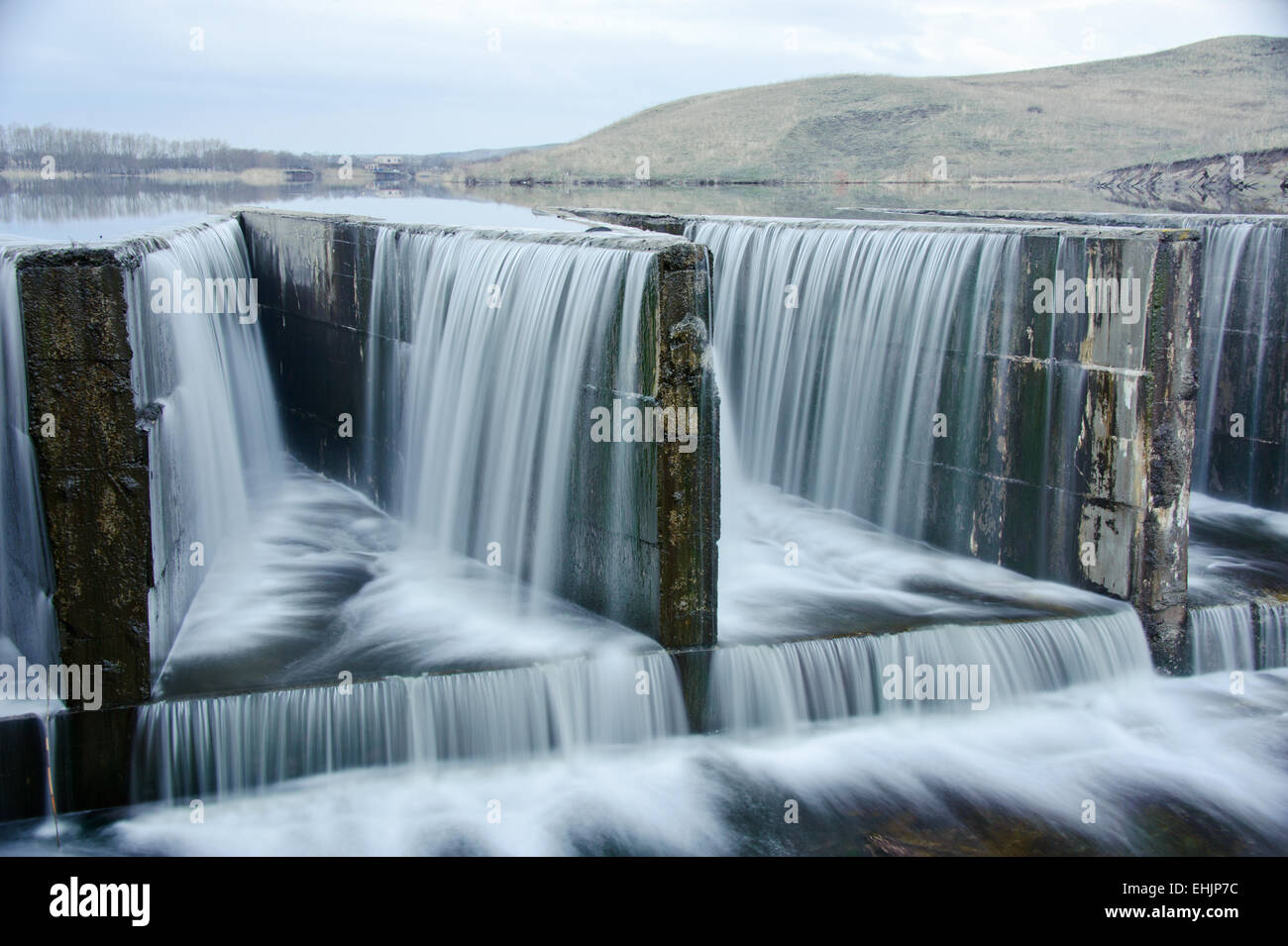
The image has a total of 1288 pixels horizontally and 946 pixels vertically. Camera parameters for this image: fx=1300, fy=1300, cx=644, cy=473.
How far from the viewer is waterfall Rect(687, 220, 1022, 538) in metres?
11.8

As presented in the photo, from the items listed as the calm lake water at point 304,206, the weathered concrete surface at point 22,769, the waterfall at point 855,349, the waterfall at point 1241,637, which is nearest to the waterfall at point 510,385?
the calm lake water at point 304,206

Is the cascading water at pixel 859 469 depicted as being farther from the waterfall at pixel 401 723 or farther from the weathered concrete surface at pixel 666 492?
the waterfall at pixel 401 723

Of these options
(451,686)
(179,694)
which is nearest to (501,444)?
(451,686)

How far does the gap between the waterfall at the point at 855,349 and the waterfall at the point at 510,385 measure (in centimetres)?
354

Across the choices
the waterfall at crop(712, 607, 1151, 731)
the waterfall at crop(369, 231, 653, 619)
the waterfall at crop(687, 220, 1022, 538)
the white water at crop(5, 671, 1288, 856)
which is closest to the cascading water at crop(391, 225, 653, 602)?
the waterfall at crop(369, 231, 653, 619)

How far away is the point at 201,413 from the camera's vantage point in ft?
38.9

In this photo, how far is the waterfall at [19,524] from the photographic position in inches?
347

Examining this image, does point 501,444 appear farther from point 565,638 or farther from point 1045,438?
point 1045,438

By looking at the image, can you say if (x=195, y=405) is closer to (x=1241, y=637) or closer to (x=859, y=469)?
(x=859, y=469)

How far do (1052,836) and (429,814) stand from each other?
3946 mm

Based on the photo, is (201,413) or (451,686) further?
(201,413)

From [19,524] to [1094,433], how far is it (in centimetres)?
827

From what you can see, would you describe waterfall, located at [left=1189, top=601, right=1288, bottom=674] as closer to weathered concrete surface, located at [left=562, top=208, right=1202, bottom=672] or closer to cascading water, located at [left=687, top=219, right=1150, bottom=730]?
weathered concrete surface, located at [left=562, top=208, right=1202, bottom=672]

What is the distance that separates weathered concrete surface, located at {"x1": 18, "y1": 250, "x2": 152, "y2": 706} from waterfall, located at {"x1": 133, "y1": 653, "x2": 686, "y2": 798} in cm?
50
